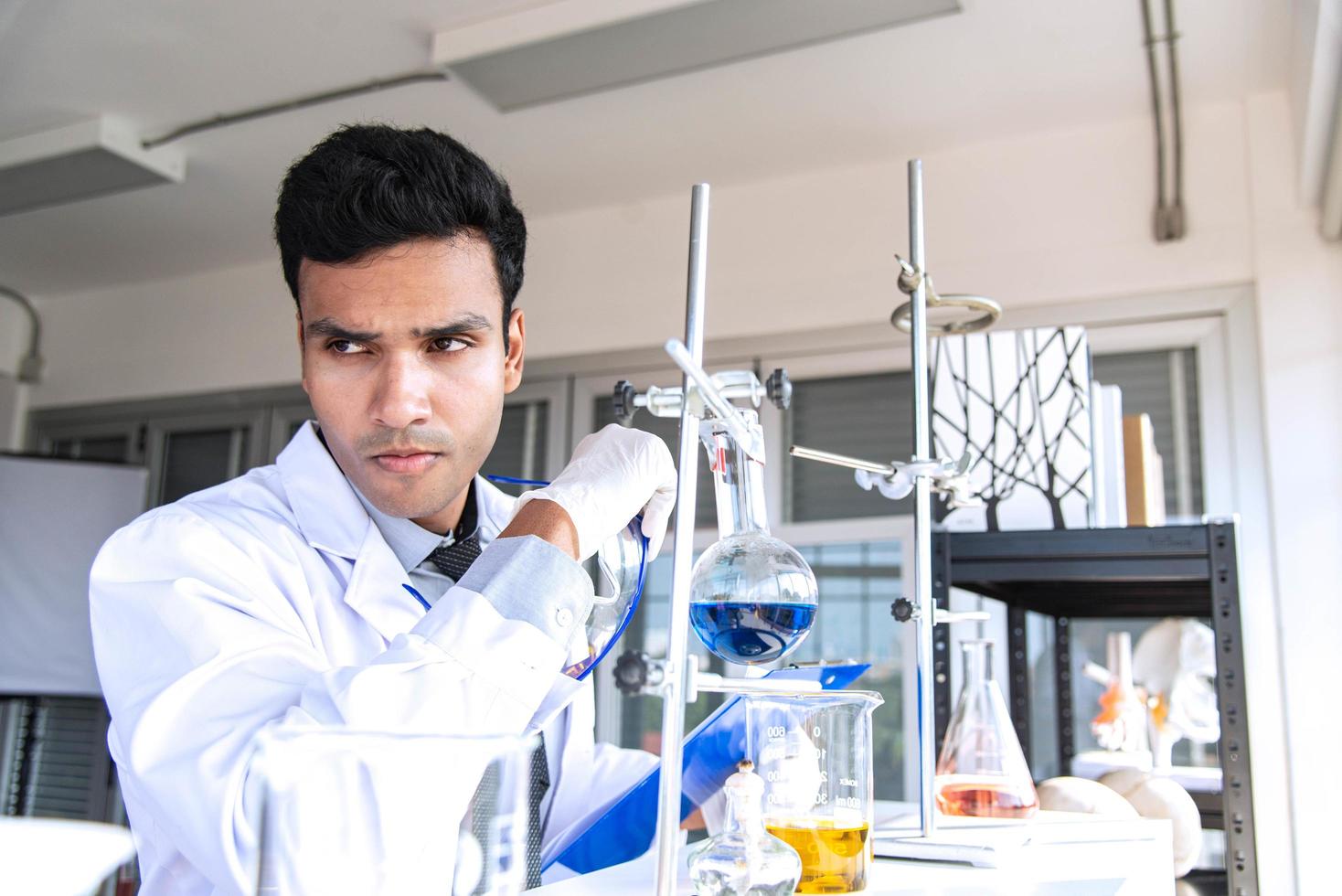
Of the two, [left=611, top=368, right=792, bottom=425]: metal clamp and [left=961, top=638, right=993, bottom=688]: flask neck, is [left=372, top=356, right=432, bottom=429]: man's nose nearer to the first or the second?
[left=611, top=368, right=792, bottom=425]: metal clamp

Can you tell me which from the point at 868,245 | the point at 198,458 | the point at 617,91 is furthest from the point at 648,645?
the point at 198,458

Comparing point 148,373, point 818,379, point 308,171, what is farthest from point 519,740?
point 148,373

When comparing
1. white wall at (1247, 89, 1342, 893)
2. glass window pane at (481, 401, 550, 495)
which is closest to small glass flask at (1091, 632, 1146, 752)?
white wall at (1247, 89, 1342, 893)

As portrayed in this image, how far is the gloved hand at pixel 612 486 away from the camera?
870 mm

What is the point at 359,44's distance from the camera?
2766 millimetres

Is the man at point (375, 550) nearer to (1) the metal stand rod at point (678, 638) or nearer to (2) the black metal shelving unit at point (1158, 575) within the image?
(1) the metal stand rod at point (678, 638)

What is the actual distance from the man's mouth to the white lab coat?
0.31ft

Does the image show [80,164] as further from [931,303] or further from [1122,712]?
[1122,712]

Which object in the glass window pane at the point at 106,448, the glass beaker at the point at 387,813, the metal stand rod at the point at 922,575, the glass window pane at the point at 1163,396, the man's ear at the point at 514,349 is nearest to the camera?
the glass beaker at the point at 387,813

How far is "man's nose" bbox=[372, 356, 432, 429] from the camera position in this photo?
42.1 inches

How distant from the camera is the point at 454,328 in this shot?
1.11m

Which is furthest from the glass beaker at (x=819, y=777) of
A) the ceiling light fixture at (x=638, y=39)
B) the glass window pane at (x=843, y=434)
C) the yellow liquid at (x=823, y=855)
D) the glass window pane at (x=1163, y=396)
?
the glass window pane at (x=843, y=434)

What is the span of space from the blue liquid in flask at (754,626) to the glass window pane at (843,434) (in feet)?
7.88

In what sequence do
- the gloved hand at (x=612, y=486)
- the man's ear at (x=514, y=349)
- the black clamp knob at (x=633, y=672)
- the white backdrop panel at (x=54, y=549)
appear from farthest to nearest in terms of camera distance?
the white backdrop panel at (x=54, y=549), the man's ear at (x=514, y=349), the gloved hand at (x=612, y=486), the black clamp knob at (x=633, y=672)
